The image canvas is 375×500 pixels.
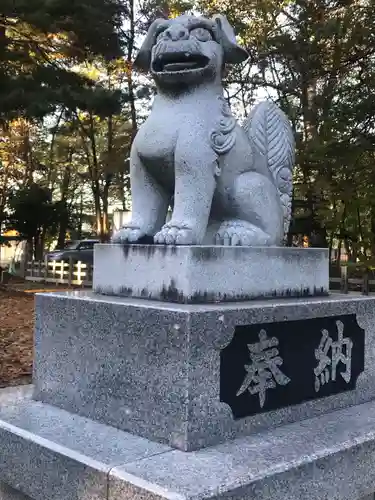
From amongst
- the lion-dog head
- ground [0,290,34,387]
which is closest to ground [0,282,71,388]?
ground [0,290,34,387]

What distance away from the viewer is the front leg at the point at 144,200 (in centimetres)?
274

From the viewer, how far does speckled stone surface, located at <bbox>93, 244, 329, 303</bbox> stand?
7.57 ft

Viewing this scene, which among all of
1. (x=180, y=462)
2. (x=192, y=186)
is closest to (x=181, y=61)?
(x=192, y=186)

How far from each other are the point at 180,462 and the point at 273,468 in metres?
0.33

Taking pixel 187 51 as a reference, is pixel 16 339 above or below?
below

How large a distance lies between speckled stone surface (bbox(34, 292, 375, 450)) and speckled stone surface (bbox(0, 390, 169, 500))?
93mm

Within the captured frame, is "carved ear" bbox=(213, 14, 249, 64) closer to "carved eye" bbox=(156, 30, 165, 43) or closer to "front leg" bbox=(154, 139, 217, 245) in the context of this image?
"carved eye" bbox=(156, 30, 165, 43)

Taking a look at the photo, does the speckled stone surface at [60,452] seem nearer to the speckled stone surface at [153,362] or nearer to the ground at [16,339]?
the speckled stone surface at [153,362]

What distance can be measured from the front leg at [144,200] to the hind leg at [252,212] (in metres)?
0.33

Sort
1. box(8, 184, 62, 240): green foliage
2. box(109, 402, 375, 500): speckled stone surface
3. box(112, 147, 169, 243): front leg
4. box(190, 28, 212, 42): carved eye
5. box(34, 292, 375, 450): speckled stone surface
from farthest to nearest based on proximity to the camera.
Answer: box(8, 184, 62, 240): green foliage
box(112, 147, 169, 243): front leg
box(190, 28, 212, 42): carved eye
box(34, 292, 375, 450): speckled stone surface
box(109, 402, 375, 500): speckled stone surface

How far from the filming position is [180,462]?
1.94 metres

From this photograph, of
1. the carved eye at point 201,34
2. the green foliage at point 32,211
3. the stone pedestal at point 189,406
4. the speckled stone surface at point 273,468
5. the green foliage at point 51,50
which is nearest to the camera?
the speckled stone surface at point 273,468

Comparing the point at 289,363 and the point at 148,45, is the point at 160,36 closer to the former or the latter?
the point at 148,45

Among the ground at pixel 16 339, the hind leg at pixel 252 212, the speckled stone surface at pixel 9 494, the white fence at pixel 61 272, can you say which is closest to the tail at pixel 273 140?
the hind leg at pixel 252 212
